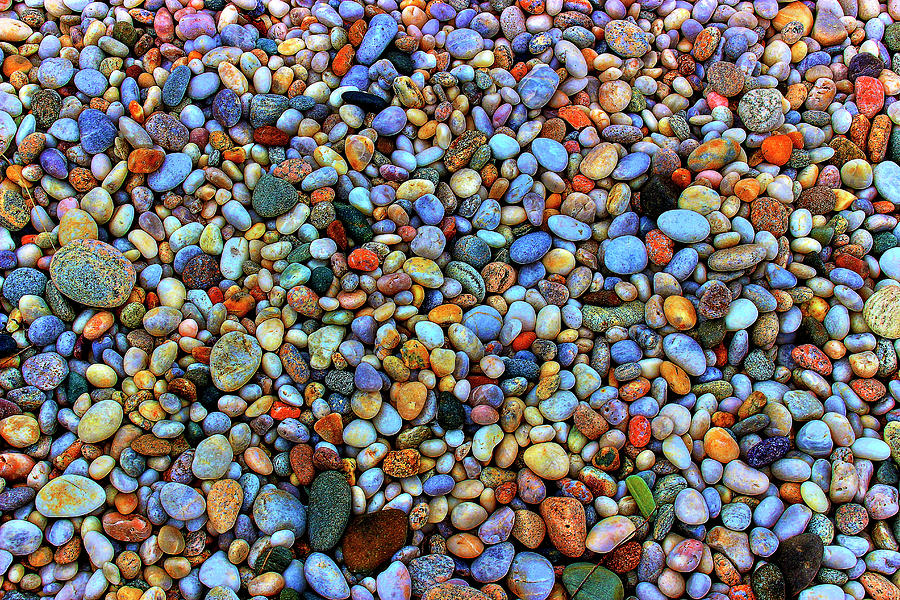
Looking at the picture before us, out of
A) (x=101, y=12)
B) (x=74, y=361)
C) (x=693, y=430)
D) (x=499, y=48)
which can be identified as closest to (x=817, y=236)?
Answer: (x=693, y=430)

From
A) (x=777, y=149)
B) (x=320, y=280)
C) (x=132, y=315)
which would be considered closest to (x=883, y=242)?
(x=777, y=149)

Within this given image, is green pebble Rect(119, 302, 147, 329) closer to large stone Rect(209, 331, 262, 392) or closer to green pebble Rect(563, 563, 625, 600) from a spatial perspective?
large stone Rect(209, 331, 262, 392)

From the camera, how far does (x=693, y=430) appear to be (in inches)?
41.6

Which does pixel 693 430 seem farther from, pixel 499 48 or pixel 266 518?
pixel 499 48

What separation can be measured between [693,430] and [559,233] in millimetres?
430

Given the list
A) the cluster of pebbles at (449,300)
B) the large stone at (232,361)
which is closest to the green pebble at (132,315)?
the cluster of pebbles at (449,300)

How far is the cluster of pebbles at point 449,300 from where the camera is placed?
956mm

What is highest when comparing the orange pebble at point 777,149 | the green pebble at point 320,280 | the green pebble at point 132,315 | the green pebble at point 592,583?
the orange pebble at point 777,149

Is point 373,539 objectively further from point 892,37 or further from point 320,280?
point 892,37

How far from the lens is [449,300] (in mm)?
1139

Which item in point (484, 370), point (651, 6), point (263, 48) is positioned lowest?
point (484, 370)

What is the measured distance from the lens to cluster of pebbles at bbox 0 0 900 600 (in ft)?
3.14

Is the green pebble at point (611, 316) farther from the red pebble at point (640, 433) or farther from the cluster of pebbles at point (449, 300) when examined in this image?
the red pebble at point (640, 433)

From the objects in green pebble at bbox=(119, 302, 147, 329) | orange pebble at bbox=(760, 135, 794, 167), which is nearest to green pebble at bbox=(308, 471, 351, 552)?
green pebble at bbox=(119, 302, 147, 329)
